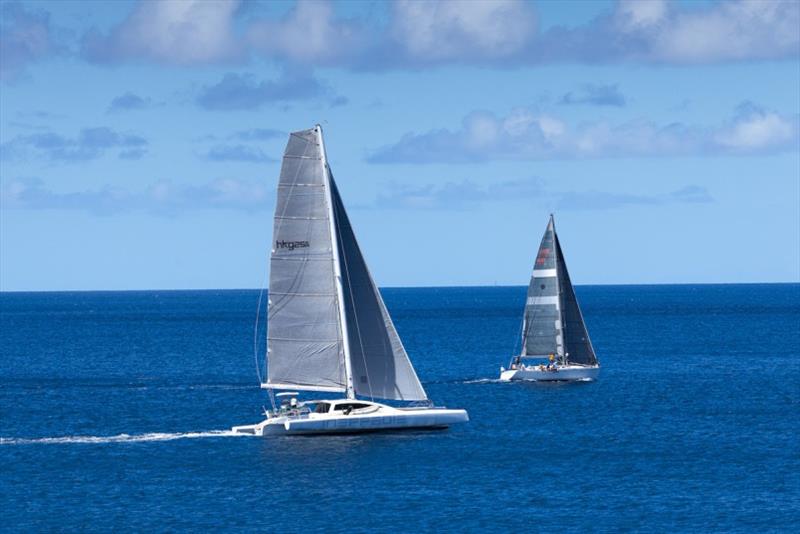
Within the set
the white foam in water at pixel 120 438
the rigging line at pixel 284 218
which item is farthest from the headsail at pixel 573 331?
the rigging line at pixel 284 218

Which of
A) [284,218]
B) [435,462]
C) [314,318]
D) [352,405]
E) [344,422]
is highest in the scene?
[284,218]

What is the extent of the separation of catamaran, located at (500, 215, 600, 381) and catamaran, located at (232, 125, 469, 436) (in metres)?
36.1

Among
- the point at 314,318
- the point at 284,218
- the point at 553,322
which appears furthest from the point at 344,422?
the point at 553,322

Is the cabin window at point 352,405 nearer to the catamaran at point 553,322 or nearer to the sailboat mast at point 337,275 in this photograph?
the sailboat mast at point 337,275

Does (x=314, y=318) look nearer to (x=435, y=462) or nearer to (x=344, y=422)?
(x=344, y=422)

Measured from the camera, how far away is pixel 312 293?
72188 millimetres

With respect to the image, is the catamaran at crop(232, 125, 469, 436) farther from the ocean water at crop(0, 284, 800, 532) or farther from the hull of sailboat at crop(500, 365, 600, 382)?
the hull of sailboat at crop(500, 365, 600, 382)

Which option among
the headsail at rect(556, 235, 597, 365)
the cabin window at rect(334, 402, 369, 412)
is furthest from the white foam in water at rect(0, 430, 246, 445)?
the headsail at rect(556, 235, 597, 365)

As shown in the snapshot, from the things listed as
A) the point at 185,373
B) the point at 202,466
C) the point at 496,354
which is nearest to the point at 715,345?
the point at 496,354

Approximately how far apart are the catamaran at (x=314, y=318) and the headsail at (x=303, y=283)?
51mm

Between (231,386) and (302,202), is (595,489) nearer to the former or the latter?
(302,202)

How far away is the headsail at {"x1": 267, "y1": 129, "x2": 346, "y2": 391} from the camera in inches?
2805

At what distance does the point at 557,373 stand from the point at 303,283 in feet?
130

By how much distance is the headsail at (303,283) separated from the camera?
7125cm
